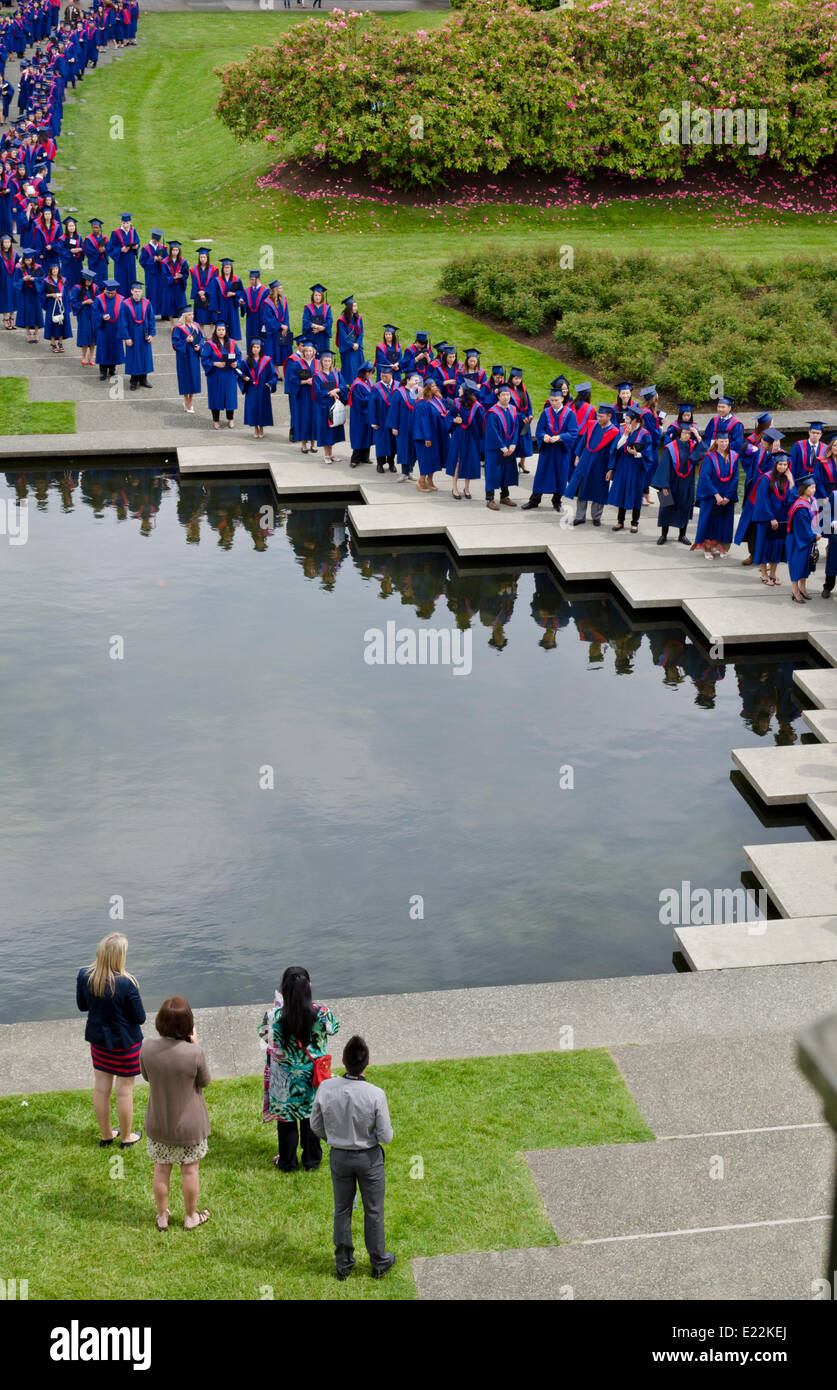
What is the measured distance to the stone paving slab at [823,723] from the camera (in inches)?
475

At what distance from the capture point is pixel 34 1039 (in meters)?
8.22

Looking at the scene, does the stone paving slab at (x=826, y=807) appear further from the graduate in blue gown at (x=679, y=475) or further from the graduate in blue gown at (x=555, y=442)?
the graduate in blue gown at (x=555, y=442)

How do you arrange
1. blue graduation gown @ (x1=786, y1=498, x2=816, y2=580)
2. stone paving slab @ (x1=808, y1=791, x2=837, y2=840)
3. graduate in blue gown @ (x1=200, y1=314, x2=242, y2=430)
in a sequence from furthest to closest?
graduate in blue gown @ (x1=200, y1=314, x2=242, y2=430) → blue graduation gown @ (x1=786, y1=498, x2=816, y2=580) → stone paving slab @ (x1=808, y1=791, x2=837, y2=840)

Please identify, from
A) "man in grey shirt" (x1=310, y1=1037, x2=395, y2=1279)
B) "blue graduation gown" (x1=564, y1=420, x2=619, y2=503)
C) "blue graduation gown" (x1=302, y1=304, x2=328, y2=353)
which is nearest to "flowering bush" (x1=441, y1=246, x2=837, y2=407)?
"blue graduation gown" (x1=302, y1=304, x2=328, y2=353)

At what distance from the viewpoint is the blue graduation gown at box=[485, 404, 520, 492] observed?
54.0 ft

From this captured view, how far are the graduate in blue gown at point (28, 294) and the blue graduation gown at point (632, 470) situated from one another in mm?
10618

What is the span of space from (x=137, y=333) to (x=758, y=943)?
47.4 ft

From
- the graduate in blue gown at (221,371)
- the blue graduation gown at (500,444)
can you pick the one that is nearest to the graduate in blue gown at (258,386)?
the graduate in blue gown at (221,371)

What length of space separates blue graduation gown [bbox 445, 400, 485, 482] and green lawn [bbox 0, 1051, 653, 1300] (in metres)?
10.1

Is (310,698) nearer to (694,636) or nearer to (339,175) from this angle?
(694,636)

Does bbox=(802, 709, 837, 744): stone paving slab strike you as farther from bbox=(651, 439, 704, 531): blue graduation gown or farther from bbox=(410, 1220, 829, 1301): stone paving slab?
bbox=(410, 1220, 829, 1301): stone paving slab

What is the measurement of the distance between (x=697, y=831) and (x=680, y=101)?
23.8m

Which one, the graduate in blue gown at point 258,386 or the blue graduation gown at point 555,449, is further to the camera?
the graduate in blue gown at point 258,386

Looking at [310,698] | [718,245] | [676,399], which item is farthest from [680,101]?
[310,698]
